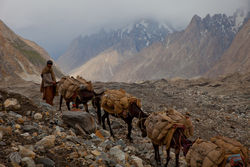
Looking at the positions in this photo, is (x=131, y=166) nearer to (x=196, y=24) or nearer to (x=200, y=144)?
(x=200, y=144)

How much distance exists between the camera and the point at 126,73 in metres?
167

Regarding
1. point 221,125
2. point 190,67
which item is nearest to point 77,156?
point 221,125

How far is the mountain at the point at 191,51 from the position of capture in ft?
420

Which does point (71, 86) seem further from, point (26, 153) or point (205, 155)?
point (205, 155)

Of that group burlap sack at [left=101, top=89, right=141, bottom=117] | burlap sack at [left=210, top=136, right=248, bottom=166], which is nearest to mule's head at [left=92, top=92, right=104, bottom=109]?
burlap sack at [left=101, top=89, right=141, bottom=117]

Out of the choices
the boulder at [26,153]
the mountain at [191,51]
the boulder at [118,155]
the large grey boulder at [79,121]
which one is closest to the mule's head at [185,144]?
the boulder at [118,155]

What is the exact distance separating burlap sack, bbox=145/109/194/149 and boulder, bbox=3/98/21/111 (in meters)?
3.99

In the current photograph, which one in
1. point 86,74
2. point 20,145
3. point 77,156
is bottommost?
point 86,74

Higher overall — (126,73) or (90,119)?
(90,119)

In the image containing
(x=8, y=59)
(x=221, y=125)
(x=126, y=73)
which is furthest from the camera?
(x=126, y=73)

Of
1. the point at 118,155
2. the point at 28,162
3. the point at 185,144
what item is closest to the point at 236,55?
the point at 185,144

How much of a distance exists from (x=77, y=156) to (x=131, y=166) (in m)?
1.44

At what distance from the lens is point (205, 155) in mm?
5227

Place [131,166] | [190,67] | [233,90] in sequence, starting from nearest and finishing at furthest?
[131,166] < [233,90] < [190,67]
